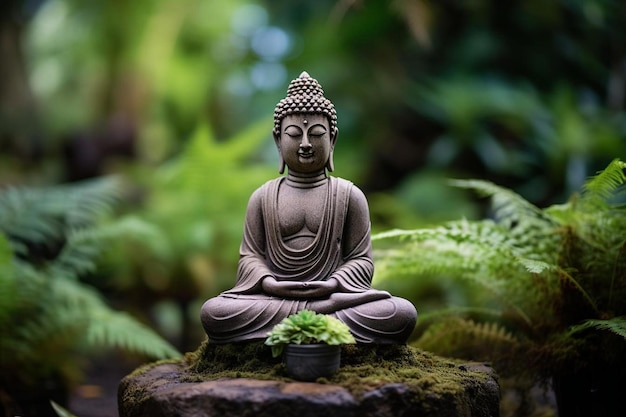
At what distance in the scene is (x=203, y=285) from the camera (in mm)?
7016

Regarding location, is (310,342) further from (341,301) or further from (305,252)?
(305,252)

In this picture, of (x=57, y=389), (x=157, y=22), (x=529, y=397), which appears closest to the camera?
(x=529, y=397)

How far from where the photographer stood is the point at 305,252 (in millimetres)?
4156

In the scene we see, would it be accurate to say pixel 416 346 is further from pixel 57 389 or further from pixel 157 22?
pixel 157 22

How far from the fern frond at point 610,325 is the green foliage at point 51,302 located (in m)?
2.77

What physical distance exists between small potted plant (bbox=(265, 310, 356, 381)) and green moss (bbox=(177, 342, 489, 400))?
0.07 metres

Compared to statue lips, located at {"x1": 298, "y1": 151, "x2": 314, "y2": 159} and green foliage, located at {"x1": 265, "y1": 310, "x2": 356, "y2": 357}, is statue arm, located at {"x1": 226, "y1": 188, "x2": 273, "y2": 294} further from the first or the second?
green foliage, located at {"x1": 265, "y1": 310, "x2": 356, "y2": 357}

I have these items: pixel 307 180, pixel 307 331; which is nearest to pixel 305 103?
pixel 307 180

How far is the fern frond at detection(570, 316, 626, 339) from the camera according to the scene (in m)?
3.71

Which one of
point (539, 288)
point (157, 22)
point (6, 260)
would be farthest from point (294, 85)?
point (157, 22)

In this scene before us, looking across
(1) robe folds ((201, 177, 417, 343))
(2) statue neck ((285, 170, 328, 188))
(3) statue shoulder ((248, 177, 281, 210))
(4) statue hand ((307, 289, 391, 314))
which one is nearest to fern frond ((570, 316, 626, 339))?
(1) robe folds ((201, 177, 417, 343))

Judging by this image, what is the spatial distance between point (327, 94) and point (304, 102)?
620 centimetres

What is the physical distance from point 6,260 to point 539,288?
12.5 feet

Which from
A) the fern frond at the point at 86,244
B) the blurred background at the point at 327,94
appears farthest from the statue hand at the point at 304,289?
the blurred background at the point at 327,94
